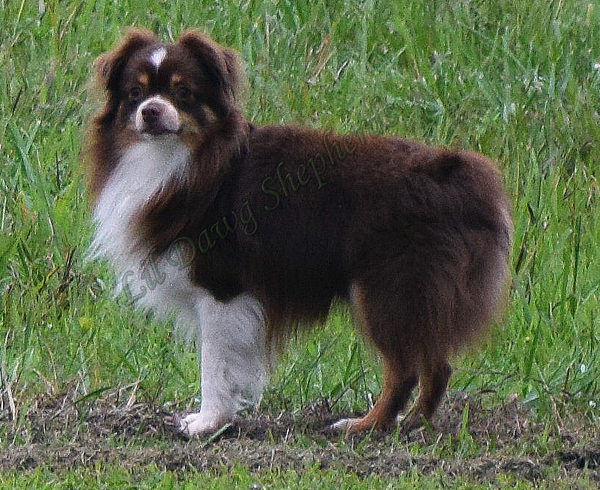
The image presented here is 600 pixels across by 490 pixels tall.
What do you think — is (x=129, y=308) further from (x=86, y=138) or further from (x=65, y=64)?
(x=65, y=64)

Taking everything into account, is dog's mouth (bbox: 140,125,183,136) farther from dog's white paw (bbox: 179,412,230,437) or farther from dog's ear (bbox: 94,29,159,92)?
dog's white paw (bbox: 179,412,230,437)

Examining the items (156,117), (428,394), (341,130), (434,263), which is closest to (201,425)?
(428,394)

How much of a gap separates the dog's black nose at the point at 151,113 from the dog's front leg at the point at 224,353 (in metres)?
0.80

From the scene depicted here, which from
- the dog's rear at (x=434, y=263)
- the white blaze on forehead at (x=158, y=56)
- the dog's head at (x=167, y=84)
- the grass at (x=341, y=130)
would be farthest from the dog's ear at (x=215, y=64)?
the dog's rear at (x=434, y=263)

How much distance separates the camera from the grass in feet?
19.2

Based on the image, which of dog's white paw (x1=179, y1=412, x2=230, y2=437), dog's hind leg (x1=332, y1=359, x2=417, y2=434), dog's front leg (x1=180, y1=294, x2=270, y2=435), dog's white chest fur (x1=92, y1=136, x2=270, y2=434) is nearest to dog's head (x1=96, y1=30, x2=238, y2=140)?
dog's white chest fur (x1=92, y1=136, x2=270, y2=434)

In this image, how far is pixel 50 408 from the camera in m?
5.45

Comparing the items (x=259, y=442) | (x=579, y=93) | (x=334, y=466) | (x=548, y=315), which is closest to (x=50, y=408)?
(x=259, y=442)

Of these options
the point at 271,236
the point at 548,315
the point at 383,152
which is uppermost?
the point at 383,152

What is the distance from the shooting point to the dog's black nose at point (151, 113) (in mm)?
4949

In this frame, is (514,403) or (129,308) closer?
(514,403)

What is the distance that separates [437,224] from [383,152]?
17.0 inches

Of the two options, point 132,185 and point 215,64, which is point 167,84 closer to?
point 215,64

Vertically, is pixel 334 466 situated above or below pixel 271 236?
below
